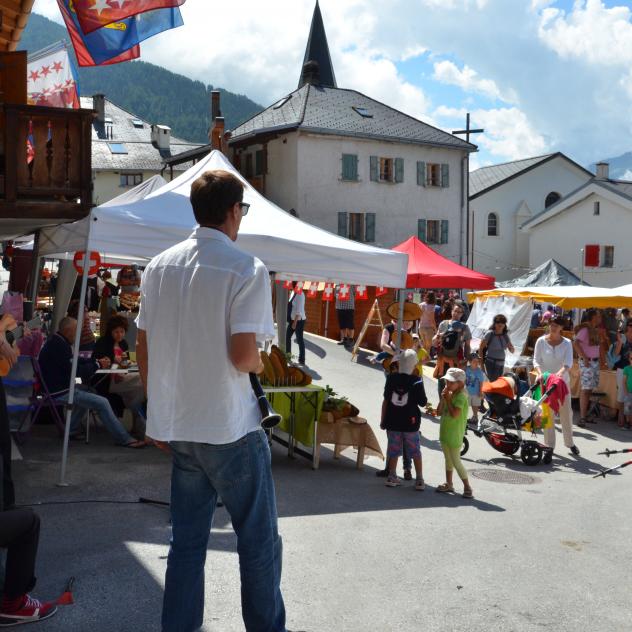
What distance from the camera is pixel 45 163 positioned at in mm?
6691

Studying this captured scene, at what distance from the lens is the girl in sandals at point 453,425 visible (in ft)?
27.2

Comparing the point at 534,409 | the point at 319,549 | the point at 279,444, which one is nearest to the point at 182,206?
the point at 279,444

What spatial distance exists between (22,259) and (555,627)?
38.2ft

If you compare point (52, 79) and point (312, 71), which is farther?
point (312, 71)

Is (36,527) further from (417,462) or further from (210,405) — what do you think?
(417,462)

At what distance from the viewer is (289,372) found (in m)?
9.19

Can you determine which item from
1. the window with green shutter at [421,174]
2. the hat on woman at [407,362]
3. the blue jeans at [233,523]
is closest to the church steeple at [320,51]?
the window with green shutter at [421,174]

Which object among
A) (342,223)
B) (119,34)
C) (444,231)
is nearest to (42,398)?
(119,34)

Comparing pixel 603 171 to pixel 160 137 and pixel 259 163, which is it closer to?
pixel 259 163

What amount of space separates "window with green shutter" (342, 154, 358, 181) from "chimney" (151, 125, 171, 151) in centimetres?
2851

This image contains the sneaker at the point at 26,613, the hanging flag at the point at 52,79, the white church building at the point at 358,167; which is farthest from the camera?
the white church building at the point at 358,167

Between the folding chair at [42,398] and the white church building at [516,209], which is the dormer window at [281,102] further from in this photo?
the folding chair at [42,398]

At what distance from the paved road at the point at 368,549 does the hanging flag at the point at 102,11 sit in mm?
4420

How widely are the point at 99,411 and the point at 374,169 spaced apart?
104 feet
